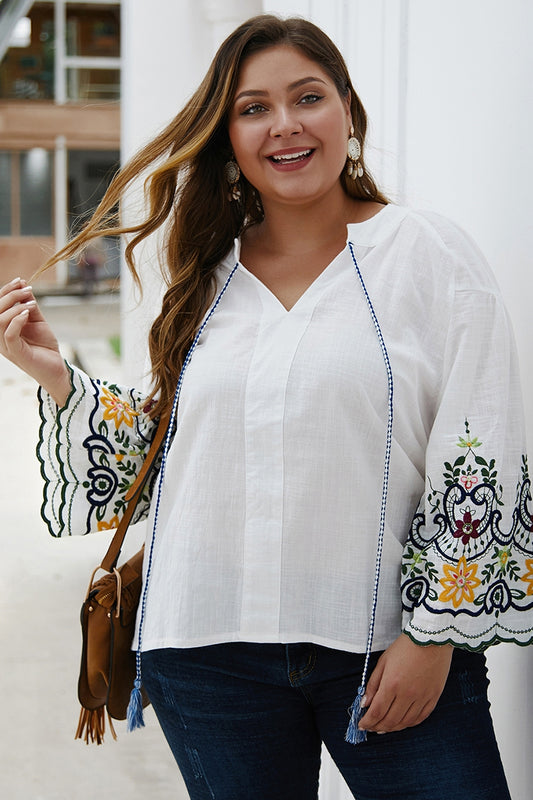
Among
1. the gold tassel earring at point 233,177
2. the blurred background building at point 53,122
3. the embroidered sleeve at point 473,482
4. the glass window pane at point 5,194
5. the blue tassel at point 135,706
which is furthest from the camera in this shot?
the glass window pane at point 5,194

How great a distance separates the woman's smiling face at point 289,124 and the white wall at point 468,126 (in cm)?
35

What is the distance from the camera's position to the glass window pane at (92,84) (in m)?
25.8

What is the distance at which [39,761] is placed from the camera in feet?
12.6

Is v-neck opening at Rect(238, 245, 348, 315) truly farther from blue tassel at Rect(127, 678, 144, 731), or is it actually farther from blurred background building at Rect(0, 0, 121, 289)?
blurred background building at Rect(0, 0, 121, 289)

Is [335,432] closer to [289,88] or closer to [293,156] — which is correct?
[293,156]

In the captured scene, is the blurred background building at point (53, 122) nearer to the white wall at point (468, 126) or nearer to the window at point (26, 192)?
the window at point (26, 192)

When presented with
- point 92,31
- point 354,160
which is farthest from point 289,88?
point 92,31

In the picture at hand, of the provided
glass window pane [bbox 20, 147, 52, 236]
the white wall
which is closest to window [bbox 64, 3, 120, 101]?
glass window pane [bbox 20, 147, 52, 236]

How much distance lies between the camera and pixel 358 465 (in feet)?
5.55

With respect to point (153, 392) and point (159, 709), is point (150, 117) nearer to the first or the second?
point (153, 392)

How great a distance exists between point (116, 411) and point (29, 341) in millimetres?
211

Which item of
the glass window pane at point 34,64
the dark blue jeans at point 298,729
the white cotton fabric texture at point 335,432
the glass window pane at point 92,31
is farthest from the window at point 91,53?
the dark blue jeans at point 298,729

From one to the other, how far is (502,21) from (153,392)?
966mm

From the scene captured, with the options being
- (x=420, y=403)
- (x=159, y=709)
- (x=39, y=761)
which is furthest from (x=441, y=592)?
(x=39, y=761)
